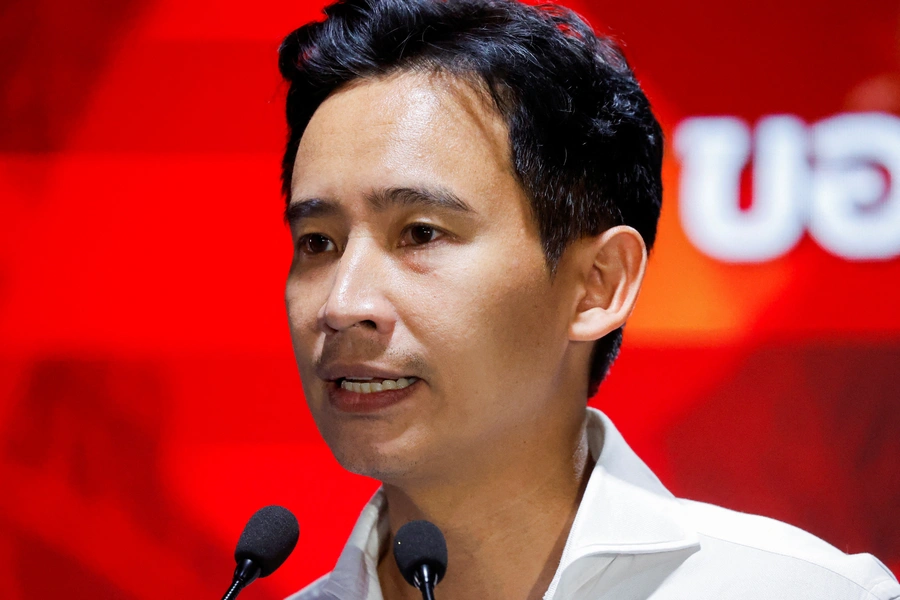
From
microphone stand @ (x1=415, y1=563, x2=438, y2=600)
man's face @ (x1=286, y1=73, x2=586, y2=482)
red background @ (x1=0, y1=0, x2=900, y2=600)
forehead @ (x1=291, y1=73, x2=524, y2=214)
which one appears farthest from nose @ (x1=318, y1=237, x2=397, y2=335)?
red background @ (x1=0, y1=0, x2=900, y2=600)

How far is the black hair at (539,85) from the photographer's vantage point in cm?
168

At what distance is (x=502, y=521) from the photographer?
168 centimetres

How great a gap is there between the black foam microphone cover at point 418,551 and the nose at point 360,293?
14.3 inches

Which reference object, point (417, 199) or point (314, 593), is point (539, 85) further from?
point (314, 593)

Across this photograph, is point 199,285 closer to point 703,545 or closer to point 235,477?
point 235,477

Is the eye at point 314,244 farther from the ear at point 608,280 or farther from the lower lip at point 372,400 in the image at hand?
the ear at point 608,280

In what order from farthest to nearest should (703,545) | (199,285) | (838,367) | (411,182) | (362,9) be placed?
1. (199,285)
2. (838,367)
3. (362,9)
4. (703,545)
5. (411,182)

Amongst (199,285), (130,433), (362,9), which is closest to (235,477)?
(130,433)

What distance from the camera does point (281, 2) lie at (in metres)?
2.50

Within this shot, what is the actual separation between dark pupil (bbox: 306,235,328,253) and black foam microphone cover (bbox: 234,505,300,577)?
509 millimetres

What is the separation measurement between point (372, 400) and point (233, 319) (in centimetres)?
102

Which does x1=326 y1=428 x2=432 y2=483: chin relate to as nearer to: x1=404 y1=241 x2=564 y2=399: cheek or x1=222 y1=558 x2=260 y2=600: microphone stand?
x1=404 y1=241 x2=564 y2=399: cheek

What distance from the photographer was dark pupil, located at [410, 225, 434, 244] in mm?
1564

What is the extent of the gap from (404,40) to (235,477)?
4.07ft
